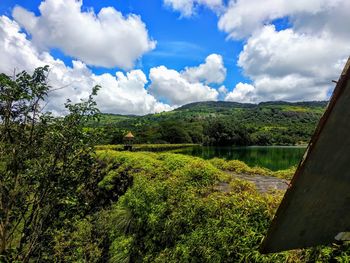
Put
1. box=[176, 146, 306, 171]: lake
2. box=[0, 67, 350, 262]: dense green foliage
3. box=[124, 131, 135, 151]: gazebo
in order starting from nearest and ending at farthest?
box=[0, 67, 350, 262]: dense green foliage → box=[176, 146, 306, 171]: lake → box=[124, 131, 135, 151]: gazebo

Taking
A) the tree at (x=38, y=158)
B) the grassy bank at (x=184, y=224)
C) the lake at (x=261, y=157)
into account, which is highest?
the tree at (x=38, y=158)

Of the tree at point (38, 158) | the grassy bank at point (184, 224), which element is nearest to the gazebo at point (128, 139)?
the grassy bank at point (184, 224)

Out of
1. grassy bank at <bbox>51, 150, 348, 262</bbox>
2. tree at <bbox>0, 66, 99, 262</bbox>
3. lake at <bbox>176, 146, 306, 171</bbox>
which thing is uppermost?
tree at <bbox>0, 66, 99, 262</bbox>

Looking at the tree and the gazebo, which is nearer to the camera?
the tree

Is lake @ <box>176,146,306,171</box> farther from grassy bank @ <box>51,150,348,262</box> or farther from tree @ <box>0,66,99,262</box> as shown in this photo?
tree @ <box>0,66,99,262</box>

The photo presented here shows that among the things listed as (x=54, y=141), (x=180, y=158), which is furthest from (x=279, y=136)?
(x=54, y=141)

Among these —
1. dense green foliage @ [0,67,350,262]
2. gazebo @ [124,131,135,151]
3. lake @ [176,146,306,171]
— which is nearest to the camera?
dense green foliage @ [0,67,350,262]

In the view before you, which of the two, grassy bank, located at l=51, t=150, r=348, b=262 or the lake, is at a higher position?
grassy bank, located at l=51, t=150, r=348, b=262

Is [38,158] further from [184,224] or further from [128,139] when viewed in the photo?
[128,139]

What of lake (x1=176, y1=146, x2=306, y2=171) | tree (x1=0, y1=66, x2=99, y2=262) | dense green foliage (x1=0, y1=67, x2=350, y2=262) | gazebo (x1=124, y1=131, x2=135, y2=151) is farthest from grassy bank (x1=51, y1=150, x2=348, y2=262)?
gazebo (x1=124, y1=131, x2=135, y2=151)

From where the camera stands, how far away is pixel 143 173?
12234 millimetres

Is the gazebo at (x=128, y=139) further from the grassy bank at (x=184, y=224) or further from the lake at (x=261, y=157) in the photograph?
the grassy bank at (x=184, y=224)

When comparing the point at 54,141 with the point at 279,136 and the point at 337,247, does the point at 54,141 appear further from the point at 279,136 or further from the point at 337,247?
the point at 279,136

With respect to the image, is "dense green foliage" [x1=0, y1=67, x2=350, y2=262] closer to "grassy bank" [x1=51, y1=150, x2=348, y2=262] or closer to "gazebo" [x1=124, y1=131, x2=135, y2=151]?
"grassy bank" [x1=51, y1=150, x2=348, y2=262]
